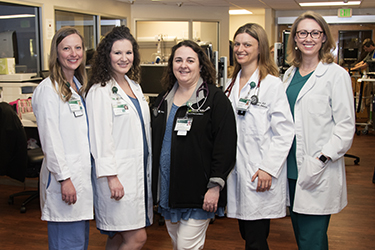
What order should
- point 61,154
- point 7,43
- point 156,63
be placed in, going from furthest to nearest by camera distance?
point 156,63, point 7,43, point 61,154

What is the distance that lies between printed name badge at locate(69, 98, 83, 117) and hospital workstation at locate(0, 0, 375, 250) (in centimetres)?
54

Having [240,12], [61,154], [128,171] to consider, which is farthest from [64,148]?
[240,12]

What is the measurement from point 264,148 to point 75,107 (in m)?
1.08

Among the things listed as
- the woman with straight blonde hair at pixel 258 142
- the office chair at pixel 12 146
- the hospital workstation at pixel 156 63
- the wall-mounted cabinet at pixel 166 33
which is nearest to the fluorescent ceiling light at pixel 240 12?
the hospital workstation at pixel 156 63

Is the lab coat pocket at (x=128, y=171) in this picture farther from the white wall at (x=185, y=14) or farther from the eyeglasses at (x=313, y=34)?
the white wall at (x=185, y=14)

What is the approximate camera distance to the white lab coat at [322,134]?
Answer: 2.16 metres

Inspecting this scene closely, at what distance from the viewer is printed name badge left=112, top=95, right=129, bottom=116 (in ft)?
6.95

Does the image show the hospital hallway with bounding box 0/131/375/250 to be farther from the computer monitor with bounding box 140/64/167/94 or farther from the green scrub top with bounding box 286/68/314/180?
the computer monitor with bounding box 140/64/167/94

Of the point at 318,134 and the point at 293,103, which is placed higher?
the point at 293,103

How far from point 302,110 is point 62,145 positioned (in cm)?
137

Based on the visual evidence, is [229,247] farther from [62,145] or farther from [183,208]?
[62,145]

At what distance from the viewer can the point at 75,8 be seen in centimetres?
796

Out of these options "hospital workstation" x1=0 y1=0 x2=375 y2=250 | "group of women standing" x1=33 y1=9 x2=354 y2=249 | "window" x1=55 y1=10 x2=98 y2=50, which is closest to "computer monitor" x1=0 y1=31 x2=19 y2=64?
"hospital workstation" x1=0 y1=0 x2=375 y2=250

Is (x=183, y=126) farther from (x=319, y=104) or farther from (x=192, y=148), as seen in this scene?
(x=319, y=104)
